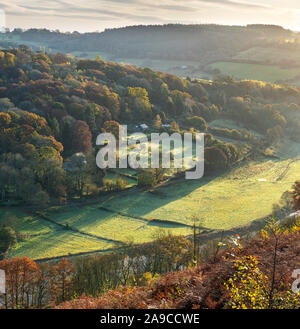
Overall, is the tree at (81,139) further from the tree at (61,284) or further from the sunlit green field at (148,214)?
the tree at (61,284)

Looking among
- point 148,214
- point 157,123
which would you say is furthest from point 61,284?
point 157,123

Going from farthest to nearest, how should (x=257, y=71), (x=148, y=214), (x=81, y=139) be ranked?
(x=257, y=71)
(x=81, y=139)
(x=148, y=214)

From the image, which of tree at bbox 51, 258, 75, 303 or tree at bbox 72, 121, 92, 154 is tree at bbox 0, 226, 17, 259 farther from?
tree at bbox 72, 121, 92, 154

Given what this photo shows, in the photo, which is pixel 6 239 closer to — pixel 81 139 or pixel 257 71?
pixel 81 139

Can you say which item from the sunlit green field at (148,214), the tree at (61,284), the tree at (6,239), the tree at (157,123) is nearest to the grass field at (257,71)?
the tree at (157,123)

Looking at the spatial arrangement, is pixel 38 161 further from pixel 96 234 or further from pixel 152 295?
pixel 152 295

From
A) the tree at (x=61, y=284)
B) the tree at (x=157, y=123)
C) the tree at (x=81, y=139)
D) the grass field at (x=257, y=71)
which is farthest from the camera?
the grass field at (x=257, y=71)

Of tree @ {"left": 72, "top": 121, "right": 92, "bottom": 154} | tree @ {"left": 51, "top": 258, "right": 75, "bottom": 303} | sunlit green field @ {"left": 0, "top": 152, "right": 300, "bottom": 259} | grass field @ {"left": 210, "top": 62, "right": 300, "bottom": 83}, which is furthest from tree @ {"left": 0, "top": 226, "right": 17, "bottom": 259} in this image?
grass field @ {"left": 210, "top": 62, "right": 300, "bottom": 83}

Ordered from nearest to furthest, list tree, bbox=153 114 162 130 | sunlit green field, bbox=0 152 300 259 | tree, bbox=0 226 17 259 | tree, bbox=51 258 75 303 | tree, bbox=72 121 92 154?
tree, bbox=51 258 75 303 → tree, bbox=0 226 17 259 → sunlit green field, bbox=0 152 300 259 → tree, bbox=72 121 92 154 → tree, bbox=153 114 162 130
